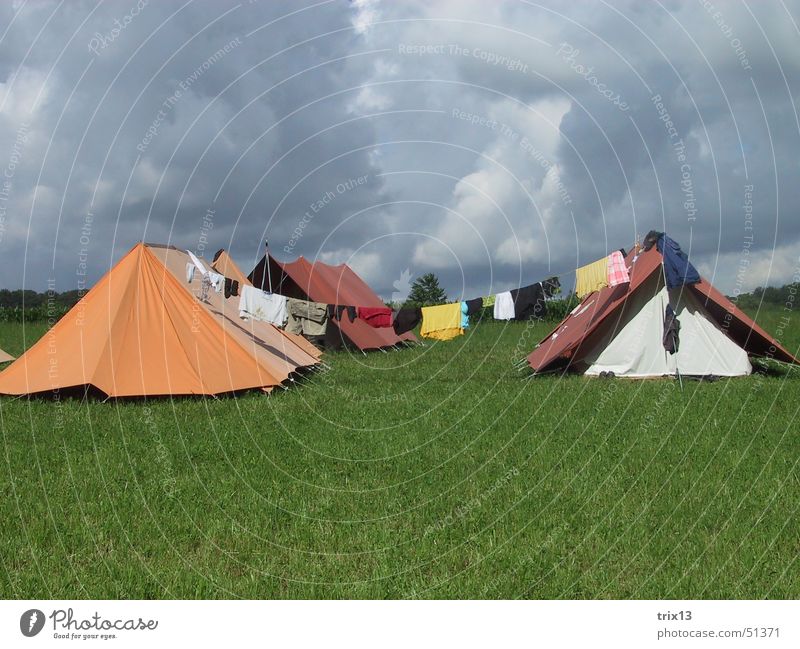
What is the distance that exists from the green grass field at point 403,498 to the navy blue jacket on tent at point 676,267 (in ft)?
10.8

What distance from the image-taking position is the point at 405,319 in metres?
16.4

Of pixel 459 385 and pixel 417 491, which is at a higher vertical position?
pixel 459 385

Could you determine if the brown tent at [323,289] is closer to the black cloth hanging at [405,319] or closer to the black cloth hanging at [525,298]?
the black cloth hanging at [405,319]

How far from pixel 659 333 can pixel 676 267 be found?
1564 millimetres

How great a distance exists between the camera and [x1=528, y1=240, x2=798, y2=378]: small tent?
1583 centimetres

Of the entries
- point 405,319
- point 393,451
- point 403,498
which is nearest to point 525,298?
point 405,319

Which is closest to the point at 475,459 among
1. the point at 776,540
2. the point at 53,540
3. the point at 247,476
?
the point at 247,476

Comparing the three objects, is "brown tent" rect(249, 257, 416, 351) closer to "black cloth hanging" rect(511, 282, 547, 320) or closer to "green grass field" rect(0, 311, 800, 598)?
"black cloth hanging" rect(511, 282, 547, 320)

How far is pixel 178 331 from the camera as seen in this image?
43.9 feet

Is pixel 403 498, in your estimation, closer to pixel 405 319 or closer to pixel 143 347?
pixel 143 347

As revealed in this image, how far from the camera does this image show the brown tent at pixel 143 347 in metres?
12.5

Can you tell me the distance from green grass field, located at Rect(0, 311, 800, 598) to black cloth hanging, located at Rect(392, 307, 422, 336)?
368 cm

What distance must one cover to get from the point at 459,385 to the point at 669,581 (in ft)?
31.8

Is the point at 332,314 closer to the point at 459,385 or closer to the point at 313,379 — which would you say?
the point at 313,379
